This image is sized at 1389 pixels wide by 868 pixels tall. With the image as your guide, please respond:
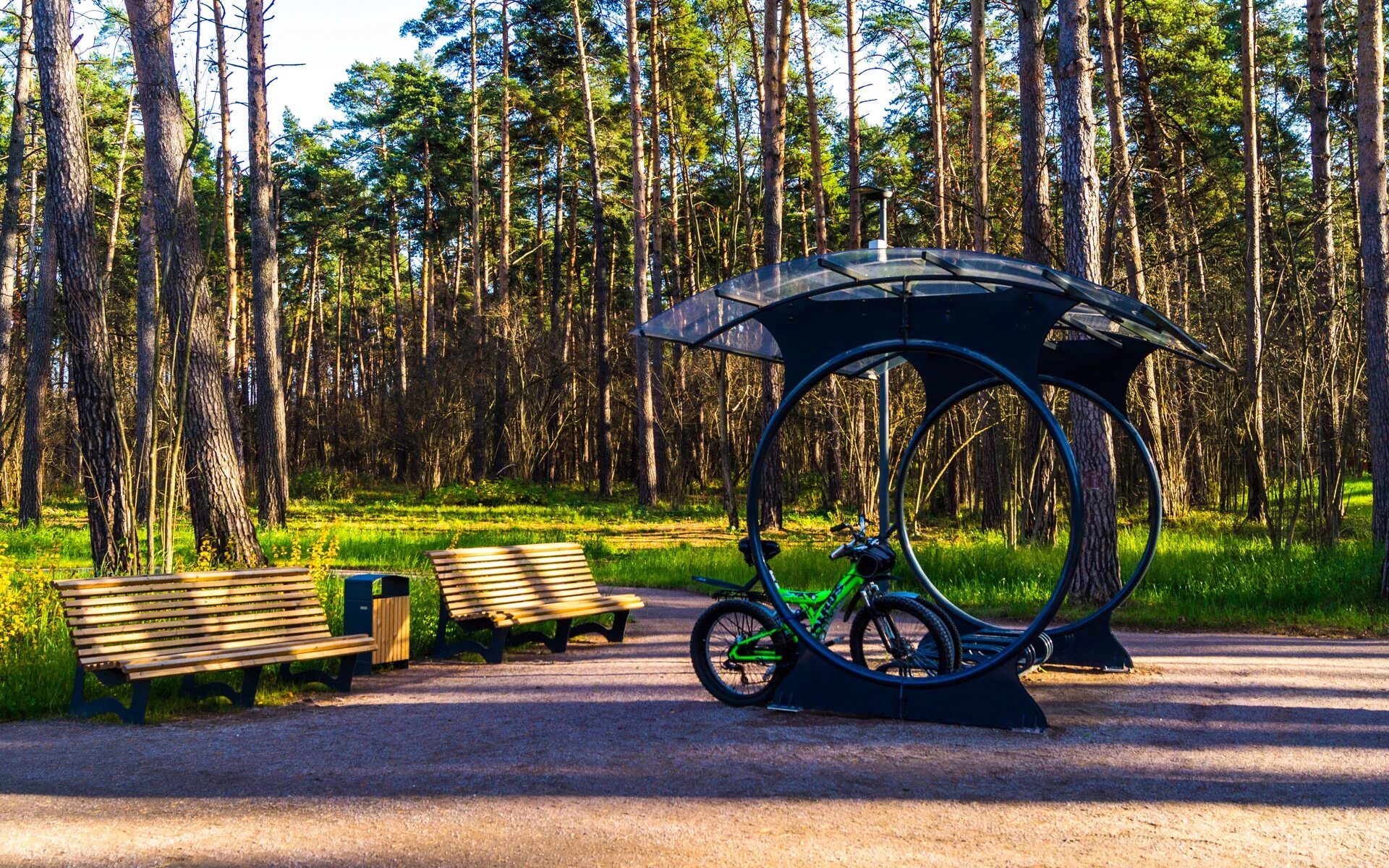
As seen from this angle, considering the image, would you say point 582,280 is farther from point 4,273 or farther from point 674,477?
point 4,273

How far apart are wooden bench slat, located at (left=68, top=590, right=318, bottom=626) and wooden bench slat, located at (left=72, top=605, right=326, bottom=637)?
0.03 m

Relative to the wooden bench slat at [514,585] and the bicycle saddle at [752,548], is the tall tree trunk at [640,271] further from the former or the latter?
the bicycle saddle at [752,548]

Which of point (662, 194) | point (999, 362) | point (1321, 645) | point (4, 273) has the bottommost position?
point (1321, 645)

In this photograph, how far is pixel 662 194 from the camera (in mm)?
41094

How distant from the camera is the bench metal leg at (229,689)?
7176 millimetres

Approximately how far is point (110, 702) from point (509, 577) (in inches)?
137

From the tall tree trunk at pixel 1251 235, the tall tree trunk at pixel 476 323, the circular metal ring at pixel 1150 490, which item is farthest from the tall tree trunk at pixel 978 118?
the tall tree trunk at pixel 476 323

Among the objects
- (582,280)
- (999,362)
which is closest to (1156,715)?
(999,362)

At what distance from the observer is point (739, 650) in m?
7.19

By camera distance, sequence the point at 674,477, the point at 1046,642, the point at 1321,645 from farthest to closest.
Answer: the point at 674,477
the point at 1321,645
the point at 1046,642

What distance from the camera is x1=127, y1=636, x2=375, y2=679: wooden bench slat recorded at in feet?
21.4

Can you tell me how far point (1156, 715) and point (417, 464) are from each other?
3224 centimetres

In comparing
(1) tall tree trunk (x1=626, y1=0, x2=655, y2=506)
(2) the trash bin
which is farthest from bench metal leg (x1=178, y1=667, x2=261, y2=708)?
(1) tall tree trunk (x1=626, y1=0, x2=655, y2=506)

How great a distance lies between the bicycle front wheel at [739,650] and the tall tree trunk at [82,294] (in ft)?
20.2
